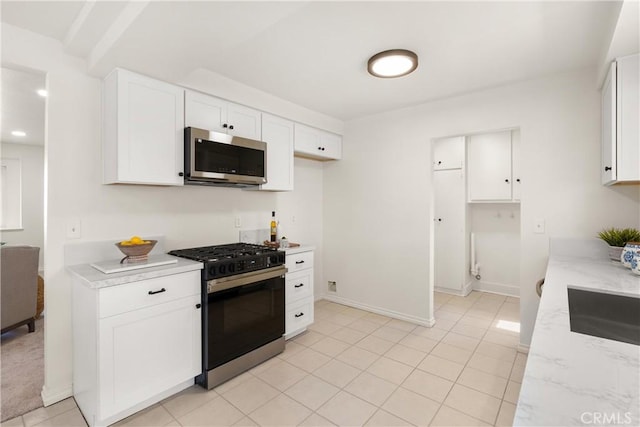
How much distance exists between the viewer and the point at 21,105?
344cm

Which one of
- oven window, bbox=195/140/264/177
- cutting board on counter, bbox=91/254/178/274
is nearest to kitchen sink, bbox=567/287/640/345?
cutting board on counter, bbox=91/254/178/274

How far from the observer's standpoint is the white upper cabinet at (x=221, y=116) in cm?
242

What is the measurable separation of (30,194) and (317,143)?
17.8 feet

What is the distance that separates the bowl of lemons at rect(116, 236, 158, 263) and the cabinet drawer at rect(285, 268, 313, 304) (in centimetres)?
125

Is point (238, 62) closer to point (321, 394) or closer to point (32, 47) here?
point (32, 47)

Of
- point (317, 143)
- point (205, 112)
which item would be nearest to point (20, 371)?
point (205, 112)

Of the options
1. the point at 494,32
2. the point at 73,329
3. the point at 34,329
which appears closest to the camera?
the point at 494,32

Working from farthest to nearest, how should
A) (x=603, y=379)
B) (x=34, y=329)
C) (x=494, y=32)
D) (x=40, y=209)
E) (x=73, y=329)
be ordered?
1. (x=40, y=209)
2. (x=34, y=329)
3. (x=73, y=329)
4. (x=494, y=32)
5. (x=603, y=379)

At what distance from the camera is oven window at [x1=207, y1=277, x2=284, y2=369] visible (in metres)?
2.20

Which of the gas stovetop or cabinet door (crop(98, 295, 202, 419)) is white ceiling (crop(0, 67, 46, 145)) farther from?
cabinet door (crop(98, 295, 202, 419))

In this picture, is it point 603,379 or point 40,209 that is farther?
point 40,209

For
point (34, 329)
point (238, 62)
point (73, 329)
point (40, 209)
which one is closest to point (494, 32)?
point (238, 62)

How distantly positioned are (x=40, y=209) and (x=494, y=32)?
7.22m

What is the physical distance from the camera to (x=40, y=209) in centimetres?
550
